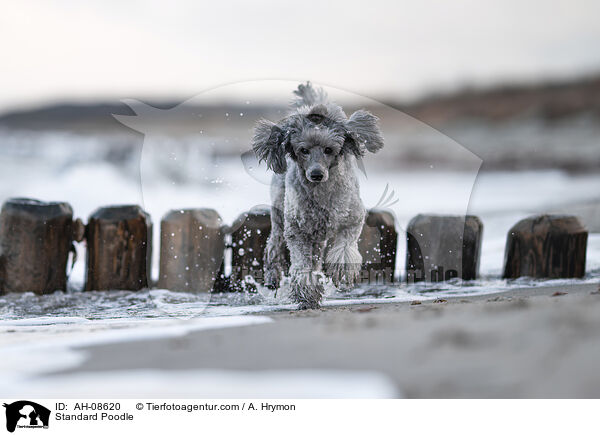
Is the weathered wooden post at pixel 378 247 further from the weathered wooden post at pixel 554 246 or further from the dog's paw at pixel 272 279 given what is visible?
the weathered wooden post at pixel 554 246

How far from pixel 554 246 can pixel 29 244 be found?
4.43 metres

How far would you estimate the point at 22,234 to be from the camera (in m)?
5.45

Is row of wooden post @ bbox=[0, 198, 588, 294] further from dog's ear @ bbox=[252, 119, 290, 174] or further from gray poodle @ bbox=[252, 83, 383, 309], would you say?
dog's ear @ bbox=[252, 119, 290, 174]

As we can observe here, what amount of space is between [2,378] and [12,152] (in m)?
5.29

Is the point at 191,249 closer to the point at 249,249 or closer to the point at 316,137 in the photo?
the point at 249,249

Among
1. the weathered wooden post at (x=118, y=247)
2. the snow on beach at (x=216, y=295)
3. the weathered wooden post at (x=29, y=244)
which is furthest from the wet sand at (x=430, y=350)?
the weathered wooden post at (x=29, y=244)

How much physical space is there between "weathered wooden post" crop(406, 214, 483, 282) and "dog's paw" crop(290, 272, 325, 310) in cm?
87

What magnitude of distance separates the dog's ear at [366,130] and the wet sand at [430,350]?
153cm

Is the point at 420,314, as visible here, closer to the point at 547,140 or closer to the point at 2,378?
the point at 2,378

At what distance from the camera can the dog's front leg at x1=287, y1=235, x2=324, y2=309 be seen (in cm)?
461

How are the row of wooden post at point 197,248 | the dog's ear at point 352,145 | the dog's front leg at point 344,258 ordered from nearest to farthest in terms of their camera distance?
the dog's ear at point 352,145 < the dog's front leg at point 344,258 < the row of wooden post at point 197,248

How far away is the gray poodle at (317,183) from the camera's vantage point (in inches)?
176

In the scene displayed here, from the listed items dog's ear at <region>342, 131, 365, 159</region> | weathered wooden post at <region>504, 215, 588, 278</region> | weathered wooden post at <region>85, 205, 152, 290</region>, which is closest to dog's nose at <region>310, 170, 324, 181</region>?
dog's ear at <region>342, 131, 365, 159</region>

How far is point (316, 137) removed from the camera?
440 cm
